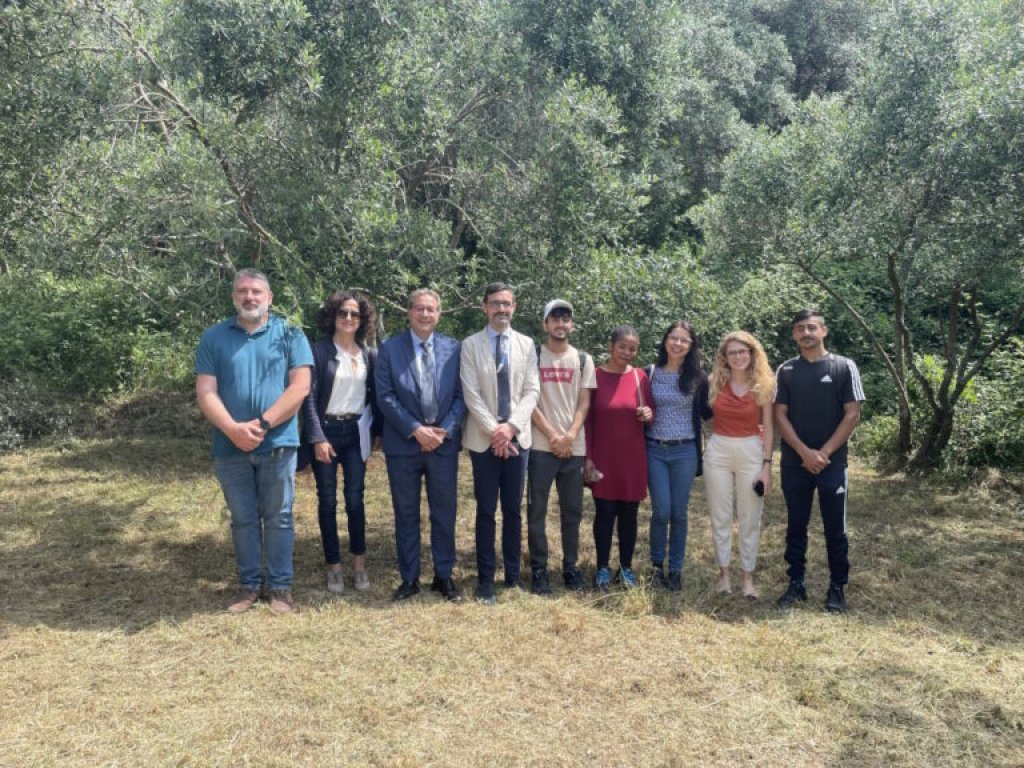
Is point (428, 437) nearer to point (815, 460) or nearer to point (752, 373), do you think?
point (752, 373)

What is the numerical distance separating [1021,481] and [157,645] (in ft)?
28.8

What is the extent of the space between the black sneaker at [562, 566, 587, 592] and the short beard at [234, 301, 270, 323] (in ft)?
8.52

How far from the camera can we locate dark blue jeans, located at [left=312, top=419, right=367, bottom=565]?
5043mm

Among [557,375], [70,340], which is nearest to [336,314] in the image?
[557,375]

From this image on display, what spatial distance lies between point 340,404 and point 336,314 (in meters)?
0.58

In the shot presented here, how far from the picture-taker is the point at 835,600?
5.05 metres

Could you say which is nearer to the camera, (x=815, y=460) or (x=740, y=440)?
(x=815, y=460)

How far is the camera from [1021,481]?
872 cm

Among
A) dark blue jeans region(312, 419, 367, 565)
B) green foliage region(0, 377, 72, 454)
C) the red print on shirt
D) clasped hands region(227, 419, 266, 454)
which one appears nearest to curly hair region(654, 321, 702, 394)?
the red print on shirt

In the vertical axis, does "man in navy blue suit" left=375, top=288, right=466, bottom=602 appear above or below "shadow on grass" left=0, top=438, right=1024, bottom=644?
above

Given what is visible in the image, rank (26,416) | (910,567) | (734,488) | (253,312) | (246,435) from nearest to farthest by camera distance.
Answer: (246,435) → (253,312) → (734,488) → (910,567) → (26,416)

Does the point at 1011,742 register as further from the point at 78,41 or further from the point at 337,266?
the point at 78,41

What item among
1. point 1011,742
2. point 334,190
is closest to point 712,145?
point 334,190

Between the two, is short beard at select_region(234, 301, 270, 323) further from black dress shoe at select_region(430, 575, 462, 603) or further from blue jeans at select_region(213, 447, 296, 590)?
black dress shoe at select_region(430, 575, 462, 603)
